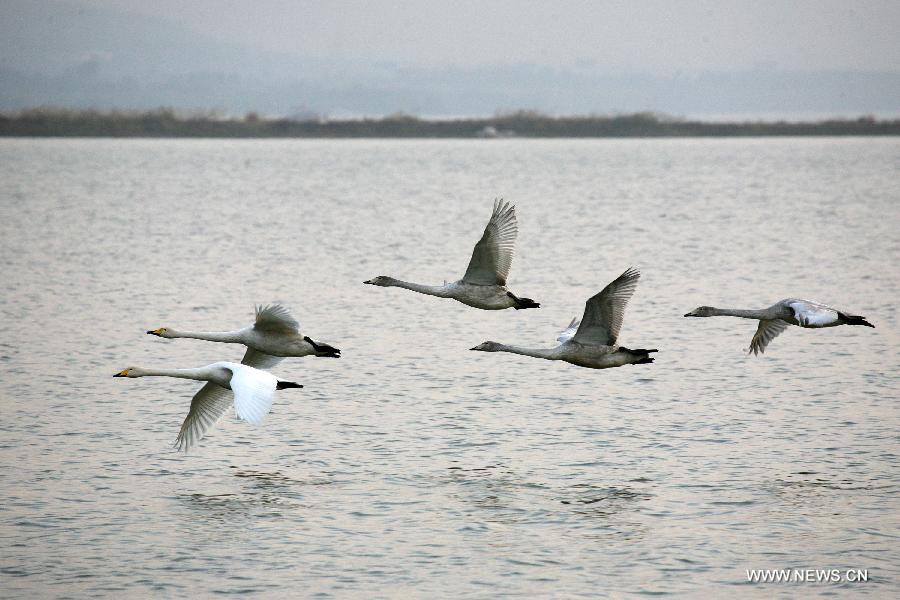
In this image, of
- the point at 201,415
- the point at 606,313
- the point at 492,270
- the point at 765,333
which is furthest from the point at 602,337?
the point at 201,415

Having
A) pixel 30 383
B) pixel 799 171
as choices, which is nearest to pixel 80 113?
pixel 799 171

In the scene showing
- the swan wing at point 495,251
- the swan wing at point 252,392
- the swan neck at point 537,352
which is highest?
the swan wing at point 495,251

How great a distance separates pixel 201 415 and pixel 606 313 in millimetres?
4572

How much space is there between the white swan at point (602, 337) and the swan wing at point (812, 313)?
2300mm

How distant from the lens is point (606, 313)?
15.2 meters

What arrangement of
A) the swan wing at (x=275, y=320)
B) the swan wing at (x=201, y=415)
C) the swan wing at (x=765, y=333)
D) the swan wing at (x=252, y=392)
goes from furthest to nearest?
1. the swan wing at (x=765, y=333)
2. the swan wing at (x=201, y=415)
3. the swan wing at (x=275, y=320)
4. the swan wing at (x=252, y=392)

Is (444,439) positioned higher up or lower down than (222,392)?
lower down

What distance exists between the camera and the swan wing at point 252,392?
12957 millimetres

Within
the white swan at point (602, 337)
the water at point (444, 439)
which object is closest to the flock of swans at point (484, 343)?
the white swan at point (602, 337)

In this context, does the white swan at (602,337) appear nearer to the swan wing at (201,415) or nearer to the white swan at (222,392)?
the white swan at (222,392)

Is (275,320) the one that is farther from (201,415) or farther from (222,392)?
(201,415)

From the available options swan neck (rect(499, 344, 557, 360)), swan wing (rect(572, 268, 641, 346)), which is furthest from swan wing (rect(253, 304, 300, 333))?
swan wing (rect(572, 268, 641, 346))

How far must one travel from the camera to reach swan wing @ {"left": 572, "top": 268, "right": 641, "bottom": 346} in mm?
15047

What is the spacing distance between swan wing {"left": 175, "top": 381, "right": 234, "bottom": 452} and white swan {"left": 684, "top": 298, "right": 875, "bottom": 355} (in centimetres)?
530
